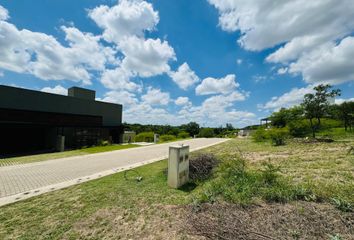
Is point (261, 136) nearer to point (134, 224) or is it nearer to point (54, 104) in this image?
point (134, 224)

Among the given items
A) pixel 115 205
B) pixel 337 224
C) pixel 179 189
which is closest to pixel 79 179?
pixel 115 205

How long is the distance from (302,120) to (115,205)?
2105 cm

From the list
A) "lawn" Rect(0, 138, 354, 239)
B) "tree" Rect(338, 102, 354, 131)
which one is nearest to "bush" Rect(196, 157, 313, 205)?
"lawn" Rect(0, 138, 354, 239)

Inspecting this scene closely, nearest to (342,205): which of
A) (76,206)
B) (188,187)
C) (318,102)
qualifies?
(188,187)

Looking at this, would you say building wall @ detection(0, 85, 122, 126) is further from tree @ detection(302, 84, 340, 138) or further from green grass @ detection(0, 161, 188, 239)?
tree @ detection(302, 84, 340, 138)

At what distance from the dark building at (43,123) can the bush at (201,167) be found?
16174 mm

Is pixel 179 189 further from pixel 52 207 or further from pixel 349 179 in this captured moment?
pixel 349 179

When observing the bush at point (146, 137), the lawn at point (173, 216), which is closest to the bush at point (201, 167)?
the lawn at point (173, 216)

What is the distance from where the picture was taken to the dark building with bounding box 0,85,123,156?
16.8 meters

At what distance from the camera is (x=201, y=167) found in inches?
252

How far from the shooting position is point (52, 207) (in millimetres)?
4047

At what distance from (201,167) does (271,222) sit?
3557 millimetres

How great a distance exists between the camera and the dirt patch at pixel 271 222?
8.50ft

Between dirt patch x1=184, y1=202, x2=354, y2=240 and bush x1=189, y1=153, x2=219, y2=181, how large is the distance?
7.69ft
